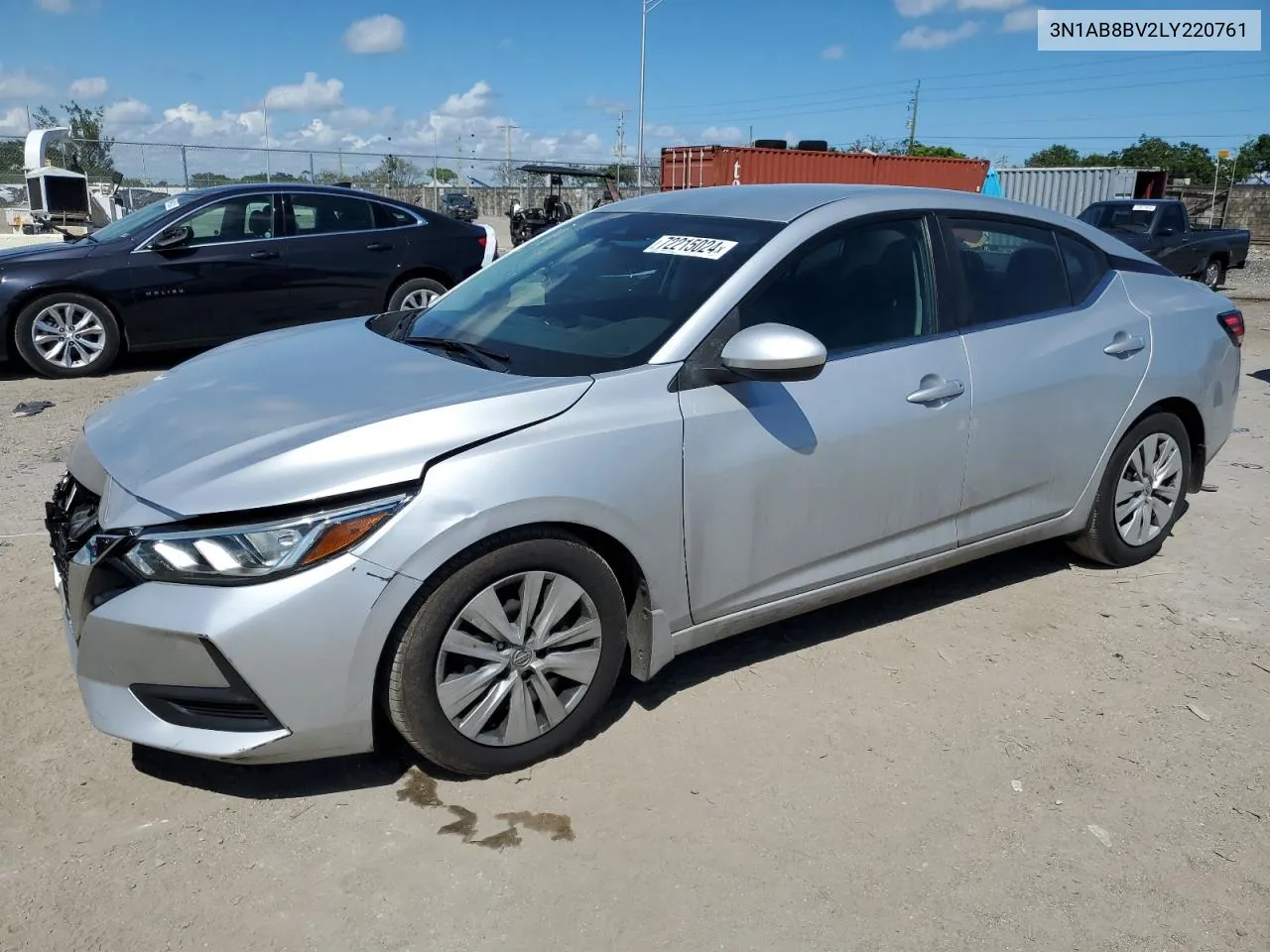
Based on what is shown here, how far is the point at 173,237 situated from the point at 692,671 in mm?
6754

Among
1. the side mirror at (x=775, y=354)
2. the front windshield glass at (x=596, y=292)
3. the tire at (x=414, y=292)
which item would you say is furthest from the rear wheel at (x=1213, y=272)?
the side mirror at (x=775, y=354)

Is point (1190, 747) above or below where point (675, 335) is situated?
below

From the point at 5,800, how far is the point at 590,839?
5.38ft

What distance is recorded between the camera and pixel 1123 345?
4.14 metres

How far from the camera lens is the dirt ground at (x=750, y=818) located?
2.43 m

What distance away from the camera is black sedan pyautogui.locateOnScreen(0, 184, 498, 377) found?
8.15 m

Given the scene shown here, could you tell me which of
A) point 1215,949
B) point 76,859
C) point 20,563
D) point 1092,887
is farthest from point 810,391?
point 20,563

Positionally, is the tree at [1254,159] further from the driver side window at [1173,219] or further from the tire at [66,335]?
the tire at [66,335]

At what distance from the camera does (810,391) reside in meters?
3.27

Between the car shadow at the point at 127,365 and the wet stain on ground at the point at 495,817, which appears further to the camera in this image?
the car shadow at the point at 127,365

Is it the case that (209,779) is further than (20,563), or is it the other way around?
(20,563)

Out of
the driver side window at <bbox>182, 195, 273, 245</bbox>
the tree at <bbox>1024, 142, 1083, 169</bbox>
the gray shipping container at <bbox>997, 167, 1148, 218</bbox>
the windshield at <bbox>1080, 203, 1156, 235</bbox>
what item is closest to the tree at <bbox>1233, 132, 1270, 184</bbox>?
the tree at <bbox>1024, 142, 1083, 169</bbox>

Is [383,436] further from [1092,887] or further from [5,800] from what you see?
[1092,887]

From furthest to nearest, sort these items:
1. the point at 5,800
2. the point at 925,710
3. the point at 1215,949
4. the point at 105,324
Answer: the point at 105,324
the point at 925,710
the point at 5,800
the point at 1215,949
